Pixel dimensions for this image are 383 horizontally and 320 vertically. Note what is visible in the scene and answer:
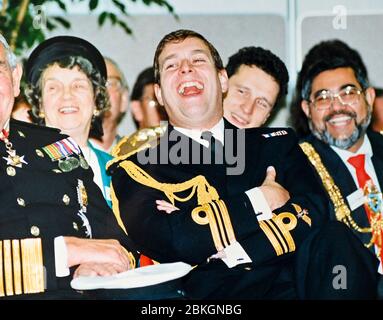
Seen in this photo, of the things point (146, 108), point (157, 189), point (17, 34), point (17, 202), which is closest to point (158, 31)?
point (146, 108)

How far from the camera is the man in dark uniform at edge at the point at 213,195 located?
Answer: 7.70ft

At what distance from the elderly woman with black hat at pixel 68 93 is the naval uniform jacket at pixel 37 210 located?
0.10m

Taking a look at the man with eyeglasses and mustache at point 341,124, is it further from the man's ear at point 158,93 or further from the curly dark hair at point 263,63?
the man's ear at point 158,93

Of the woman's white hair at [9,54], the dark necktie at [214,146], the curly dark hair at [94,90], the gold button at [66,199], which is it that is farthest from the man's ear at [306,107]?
the woman's white hair at [9,54]

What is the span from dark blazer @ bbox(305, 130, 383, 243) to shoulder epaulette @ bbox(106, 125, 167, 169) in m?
0.58

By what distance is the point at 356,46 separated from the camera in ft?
9.34

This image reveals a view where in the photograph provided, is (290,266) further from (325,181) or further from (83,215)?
(83,215)

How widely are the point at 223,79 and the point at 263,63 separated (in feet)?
0.66

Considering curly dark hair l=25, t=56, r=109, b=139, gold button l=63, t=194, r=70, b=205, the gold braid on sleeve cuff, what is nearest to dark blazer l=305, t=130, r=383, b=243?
curly dark hair l=25, t=56, r=109, b=139

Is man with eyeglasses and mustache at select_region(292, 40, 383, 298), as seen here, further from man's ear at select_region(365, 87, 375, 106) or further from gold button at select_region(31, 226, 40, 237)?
gold button at select_region(31, 226, 40, 237)

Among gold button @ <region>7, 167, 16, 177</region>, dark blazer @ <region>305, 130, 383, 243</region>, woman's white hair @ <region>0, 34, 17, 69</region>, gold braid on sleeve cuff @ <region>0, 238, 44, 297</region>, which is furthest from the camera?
dark blazer @ <region>305, 130, 383, 243</region>

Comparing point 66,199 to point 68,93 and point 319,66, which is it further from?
point 319,66

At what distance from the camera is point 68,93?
8.71 ft

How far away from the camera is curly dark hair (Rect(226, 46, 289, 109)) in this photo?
280cm
